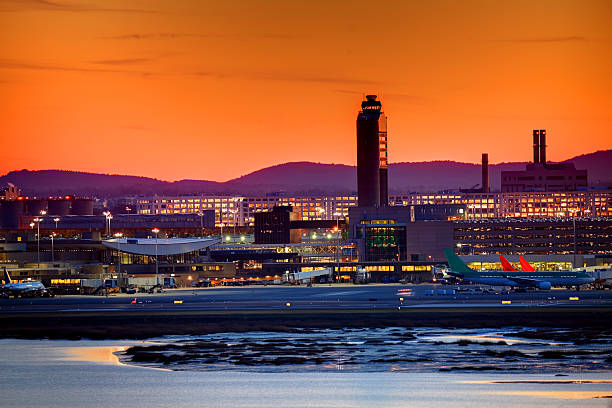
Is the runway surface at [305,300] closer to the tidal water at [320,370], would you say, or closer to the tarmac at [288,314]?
the tarmac at [288,314]

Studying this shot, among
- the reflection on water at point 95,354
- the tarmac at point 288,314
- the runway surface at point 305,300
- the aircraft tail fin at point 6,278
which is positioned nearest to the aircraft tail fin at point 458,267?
the runway surface at point 305,300

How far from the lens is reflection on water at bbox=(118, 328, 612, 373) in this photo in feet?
262

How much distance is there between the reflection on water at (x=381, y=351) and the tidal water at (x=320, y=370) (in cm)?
9

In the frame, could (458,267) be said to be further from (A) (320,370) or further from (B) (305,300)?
(A) (320,370)

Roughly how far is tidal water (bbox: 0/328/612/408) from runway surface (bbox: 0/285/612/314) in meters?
23.8

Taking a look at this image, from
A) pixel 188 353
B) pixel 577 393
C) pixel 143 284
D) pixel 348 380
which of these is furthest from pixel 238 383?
pixel 143 284

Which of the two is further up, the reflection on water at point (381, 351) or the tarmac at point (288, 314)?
the tarmac at point (288, 314)

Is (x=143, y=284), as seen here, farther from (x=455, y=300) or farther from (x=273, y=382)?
(x=273, y=382)

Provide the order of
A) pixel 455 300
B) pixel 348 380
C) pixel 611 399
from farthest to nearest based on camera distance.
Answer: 1. pixel 455 300
2. pixel 348 380
3. pixel 611 399

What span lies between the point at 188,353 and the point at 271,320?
936 inches

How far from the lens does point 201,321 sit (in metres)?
111

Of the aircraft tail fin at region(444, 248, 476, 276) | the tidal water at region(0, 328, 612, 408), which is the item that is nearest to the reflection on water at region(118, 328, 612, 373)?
the tidal water at region(0, 328, 612, 408)

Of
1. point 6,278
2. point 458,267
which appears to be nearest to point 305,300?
point 458,267

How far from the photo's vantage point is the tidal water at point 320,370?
2717 inches
